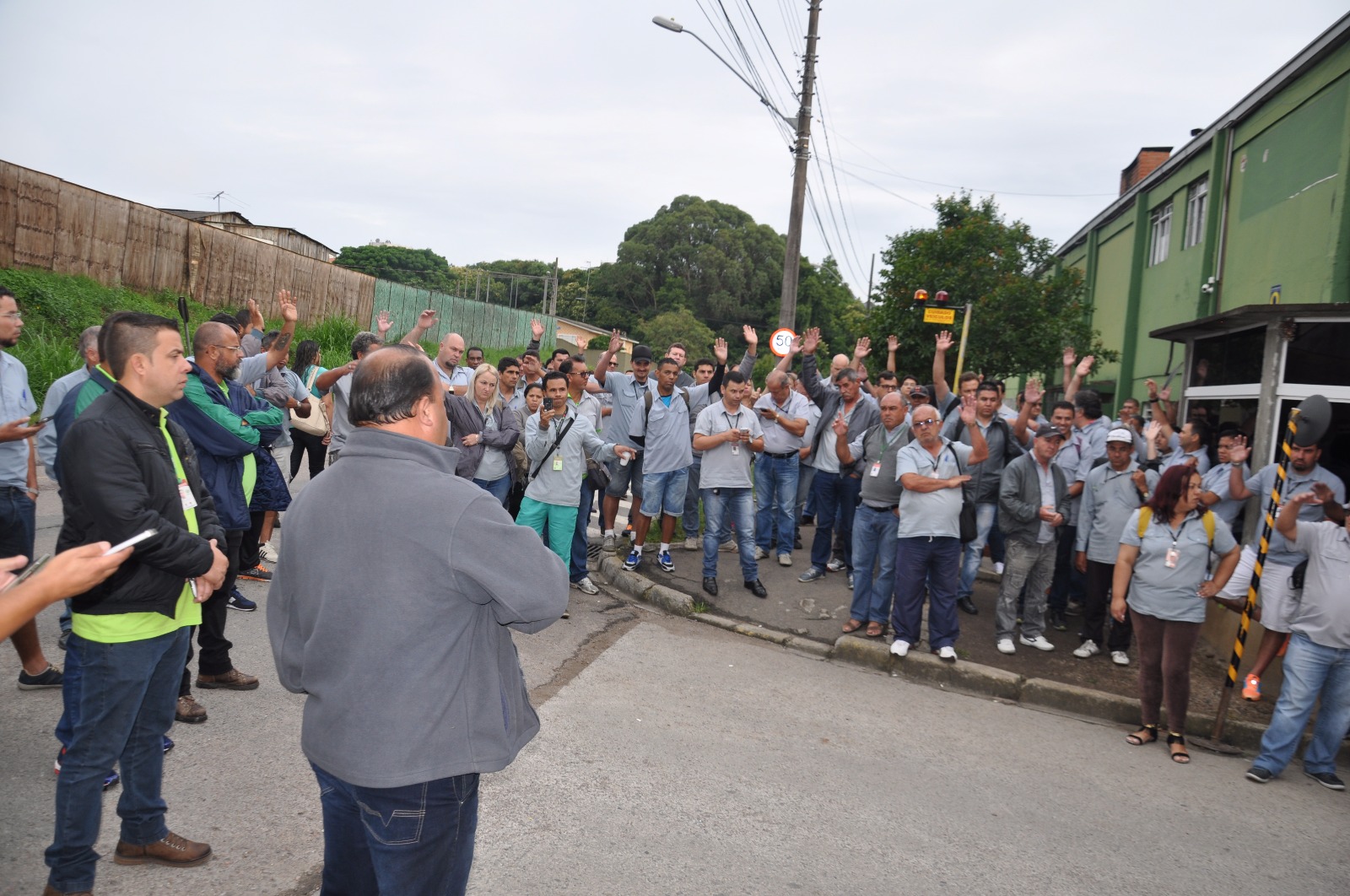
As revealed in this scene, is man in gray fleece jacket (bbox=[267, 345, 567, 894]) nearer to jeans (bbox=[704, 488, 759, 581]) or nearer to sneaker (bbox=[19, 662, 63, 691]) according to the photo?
sneaker (bbox=[19, 662, 63, 691])

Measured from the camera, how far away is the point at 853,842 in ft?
12.9

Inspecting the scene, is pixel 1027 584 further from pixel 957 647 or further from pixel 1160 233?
pixel 1160 233

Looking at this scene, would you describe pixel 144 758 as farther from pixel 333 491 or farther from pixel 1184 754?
pixel 1184 754

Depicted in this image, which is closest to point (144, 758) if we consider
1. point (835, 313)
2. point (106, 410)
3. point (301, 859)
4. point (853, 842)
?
point (301, 859)

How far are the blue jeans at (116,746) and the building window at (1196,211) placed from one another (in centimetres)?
1819

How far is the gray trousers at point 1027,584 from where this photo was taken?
23.7 feet

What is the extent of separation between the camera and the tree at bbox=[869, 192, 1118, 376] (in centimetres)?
1959

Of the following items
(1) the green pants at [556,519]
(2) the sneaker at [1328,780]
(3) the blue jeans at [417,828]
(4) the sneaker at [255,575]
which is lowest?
(2) the sneaker at [1328,780]

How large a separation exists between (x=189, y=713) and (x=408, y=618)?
3.15m

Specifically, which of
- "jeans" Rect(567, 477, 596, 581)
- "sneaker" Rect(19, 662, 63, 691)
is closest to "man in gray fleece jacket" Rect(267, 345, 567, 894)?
"sneaker" Rect(19, 662, 63, 691)

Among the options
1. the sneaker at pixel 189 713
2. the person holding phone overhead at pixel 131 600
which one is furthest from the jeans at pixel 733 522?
the person holding phone overhead at pixel 131 600

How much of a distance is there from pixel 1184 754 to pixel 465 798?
17.0 ft

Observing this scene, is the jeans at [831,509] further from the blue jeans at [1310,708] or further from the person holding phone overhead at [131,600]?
the person holding phone overhead at [131,600]

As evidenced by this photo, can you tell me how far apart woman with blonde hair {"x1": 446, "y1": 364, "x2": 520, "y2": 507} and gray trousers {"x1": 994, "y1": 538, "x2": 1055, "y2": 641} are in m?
4.47
